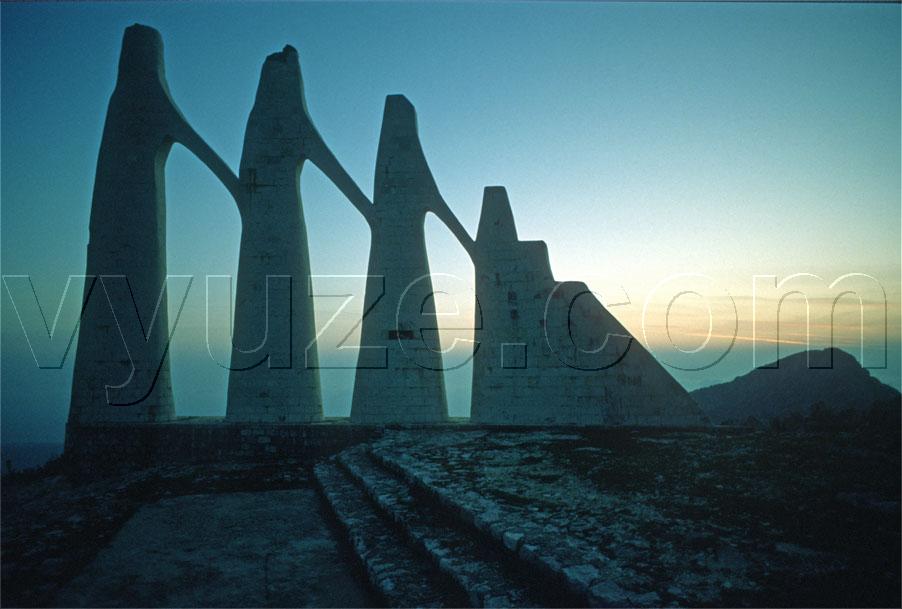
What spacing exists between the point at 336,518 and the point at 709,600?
3.84 m

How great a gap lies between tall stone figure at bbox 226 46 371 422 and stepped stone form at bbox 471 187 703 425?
2791 millimetres

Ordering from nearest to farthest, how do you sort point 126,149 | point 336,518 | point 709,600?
point 709,600 → point 336,518 → point 126,149

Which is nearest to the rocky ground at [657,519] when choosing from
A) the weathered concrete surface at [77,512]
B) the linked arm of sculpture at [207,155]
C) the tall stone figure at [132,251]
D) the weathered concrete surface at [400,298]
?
the weathered concrete surface at [77,512]

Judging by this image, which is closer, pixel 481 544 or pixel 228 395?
pixel 481 544

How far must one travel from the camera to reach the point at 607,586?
3.01 m

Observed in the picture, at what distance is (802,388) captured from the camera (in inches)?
542

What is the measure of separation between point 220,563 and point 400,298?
23.2ft

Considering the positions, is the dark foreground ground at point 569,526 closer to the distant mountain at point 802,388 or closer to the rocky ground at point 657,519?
the rocky ground at point 657,519

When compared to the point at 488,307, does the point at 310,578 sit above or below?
below

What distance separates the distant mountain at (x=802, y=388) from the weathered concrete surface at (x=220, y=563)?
9535 millimetres

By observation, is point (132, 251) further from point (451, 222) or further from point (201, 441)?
point (451, 222)

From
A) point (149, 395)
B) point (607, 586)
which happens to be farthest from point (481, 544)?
point (149, 395)

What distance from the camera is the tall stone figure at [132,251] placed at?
11078 mm

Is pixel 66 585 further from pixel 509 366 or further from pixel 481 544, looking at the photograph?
pixel 509 366
